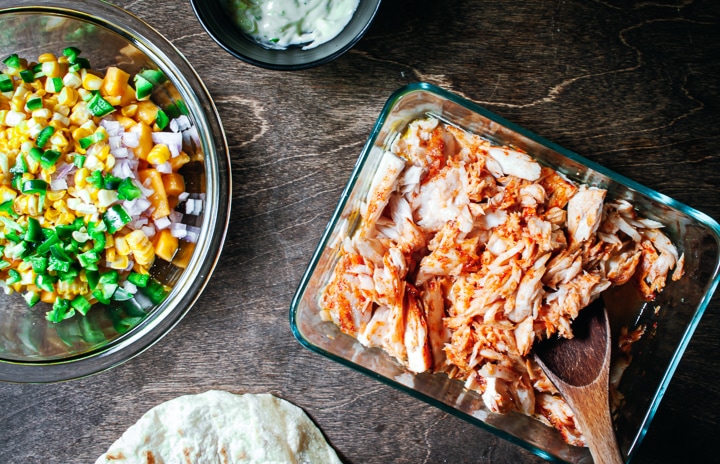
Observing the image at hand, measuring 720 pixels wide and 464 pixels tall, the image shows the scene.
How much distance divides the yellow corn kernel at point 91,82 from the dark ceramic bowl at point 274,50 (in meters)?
0.40

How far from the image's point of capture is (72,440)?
2113 mm

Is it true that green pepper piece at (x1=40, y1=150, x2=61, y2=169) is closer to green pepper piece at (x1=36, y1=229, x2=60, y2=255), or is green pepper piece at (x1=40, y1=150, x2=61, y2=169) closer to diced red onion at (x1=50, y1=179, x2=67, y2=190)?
diced red onion at (x1=50, y1=179, x2=67, y2=190)

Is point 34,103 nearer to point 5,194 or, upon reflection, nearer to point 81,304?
point 5,194

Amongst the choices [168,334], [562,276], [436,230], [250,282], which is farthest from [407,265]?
[168,334]

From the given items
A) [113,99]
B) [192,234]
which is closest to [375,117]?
[192,234]

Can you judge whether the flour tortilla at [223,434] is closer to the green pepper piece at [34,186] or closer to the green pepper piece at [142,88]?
the green pepper piece at [34,186]

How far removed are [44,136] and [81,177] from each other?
6.4 inches

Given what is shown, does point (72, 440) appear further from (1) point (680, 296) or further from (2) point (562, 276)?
(1) point (680, 296)

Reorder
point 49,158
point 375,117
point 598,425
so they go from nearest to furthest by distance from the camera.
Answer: point 598,425 → point 49,158 → point 375,117

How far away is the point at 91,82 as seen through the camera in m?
1.83

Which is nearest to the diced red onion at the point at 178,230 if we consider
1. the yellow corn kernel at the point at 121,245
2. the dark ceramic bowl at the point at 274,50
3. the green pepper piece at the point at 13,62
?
the yellow corn kernel at the point at 121,245

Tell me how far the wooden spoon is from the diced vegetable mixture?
1262 mm

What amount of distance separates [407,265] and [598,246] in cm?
54

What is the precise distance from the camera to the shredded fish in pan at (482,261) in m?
1.65
